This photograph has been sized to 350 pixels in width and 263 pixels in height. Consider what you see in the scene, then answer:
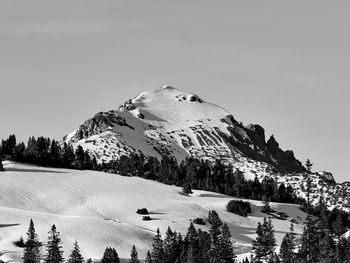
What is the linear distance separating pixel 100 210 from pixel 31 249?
161 ft

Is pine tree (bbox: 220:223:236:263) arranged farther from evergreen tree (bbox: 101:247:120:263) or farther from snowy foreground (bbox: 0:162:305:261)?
snowy foreground (bbox: 0:162:305:261)

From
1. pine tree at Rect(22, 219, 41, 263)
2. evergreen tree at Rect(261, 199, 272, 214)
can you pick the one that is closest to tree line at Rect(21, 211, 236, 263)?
pine tree at Rect(22, 219, 41, 263)

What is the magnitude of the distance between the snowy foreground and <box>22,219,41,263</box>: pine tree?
2.43 metres

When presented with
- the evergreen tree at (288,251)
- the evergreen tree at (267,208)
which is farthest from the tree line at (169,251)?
the evergreen tree at (267,208)

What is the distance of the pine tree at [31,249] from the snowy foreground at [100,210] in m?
2.43

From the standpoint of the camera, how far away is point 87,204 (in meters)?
173

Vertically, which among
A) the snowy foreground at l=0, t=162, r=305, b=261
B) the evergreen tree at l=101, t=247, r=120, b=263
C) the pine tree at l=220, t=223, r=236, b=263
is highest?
the snowy foreground at l=0, t=162, r=305, b=261

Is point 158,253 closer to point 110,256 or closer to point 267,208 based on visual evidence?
point 110,256

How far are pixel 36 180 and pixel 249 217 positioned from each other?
44.4m

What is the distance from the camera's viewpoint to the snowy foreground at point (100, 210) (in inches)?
5531

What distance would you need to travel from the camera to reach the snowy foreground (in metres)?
140

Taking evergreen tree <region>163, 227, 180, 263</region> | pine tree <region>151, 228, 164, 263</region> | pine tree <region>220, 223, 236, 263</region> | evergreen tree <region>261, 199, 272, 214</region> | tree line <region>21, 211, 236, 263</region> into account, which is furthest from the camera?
evergreen tree <region>261, 199, 272, 214</region>

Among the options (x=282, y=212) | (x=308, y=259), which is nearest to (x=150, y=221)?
(x=282, y=212)

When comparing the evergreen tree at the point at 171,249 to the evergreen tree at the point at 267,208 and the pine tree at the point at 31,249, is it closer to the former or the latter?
the pine tree at the point at 31,249
